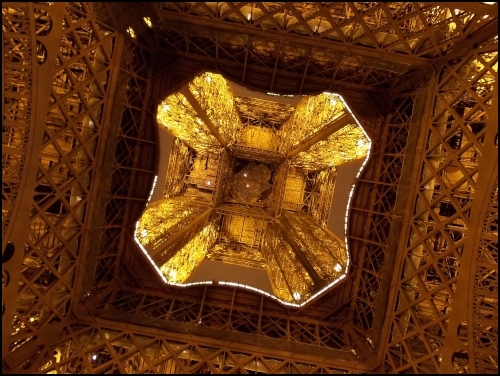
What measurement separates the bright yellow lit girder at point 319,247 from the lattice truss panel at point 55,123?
4.45 metres

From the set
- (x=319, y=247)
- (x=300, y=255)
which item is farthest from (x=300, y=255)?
(x=319, y=247)

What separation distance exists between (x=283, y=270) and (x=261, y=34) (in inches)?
196

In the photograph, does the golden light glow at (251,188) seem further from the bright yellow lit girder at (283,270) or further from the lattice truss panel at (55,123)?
the lattice truss panel at (55,123)

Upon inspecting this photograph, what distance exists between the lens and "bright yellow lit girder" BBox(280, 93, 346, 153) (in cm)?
737

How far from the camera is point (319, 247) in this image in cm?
796

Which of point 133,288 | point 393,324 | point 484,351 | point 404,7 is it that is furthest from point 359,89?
point 133,288

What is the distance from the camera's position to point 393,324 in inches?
247

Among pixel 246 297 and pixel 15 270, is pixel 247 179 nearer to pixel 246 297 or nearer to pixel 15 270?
pixel 246 297

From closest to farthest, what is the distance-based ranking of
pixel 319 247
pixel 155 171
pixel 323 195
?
pixel 155 171
pixel 319 247
pixel 323 195

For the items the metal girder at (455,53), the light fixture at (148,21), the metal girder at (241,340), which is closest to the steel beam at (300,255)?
the metal girder at (241,340)

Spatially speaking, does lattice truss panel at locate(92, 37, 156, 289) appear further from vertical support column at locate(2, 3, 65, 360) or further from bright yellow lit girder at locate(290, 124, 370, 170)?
bright yellow lit girder at locate(290, 124, 370, 170)

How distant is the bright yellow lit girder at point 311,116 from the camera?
7.37 meters

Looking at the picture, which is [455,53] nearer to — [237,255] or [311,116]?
[311,116]

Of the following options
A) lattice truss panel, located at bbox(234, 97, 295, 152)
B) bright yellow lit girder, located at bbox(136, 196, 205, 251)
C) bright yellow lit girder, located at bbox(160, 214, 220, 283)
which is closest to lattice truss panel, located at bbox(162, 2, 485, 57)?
lattice truss panel, located at bbox(234, 97, 295, 152)
